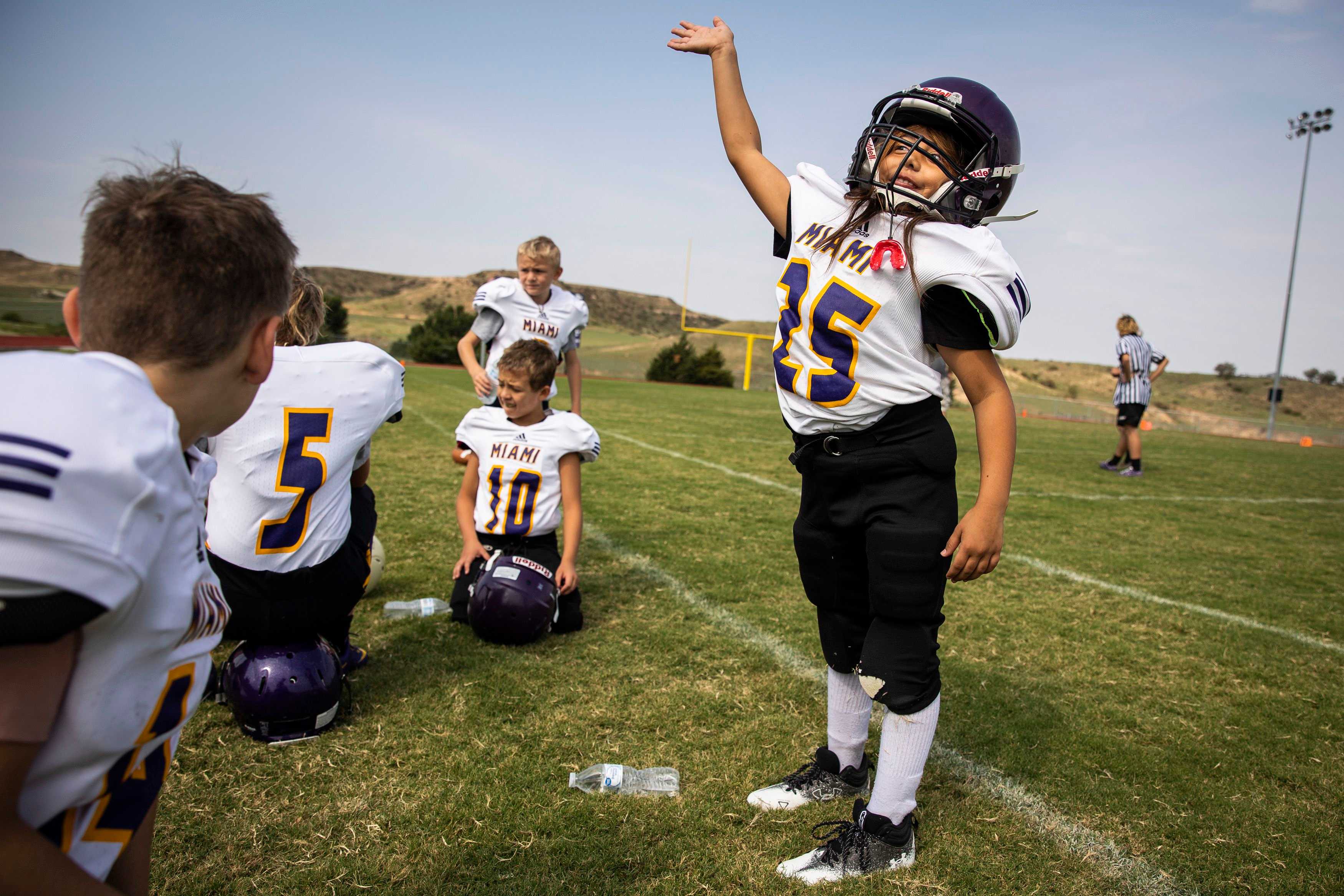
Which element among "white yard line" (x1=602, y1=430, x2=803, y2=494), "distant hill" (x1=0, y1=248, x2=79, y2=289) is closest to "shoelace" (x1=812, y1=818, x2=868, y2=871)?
"white yard line" (x1=602, y1=430, x2=803, y2=494)

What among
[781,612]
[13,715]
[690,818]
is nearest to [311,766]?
[690,818]

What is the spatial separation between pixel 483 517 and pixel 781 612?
Answer: 5.16 feet

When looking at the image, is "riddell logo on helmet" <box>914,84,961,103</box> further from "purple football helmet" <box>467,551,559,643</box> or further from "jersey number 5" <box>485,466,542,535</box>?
"jersey number 5" <box>485,466,542,535</box>

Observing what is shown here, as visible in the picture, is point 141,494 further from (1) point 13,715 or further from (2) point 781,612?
(2) point 781,612

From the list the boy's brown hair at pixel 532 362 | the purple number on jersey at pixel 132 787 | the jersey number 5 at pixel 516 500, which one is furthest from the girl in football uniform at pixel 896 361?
the jersey number 5 at pixel 516 500

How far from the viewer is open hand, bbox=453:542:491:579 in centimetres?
370

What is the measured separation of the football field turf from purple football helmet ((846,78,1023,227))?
1.73m

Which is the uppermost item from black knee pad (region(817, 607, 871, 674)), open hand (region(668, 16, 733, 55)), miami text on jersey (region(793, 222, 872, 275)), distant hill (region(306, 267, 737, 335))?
distant hill (region(306, 267, 737, 335))

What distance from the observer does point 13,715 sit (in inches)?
27.9

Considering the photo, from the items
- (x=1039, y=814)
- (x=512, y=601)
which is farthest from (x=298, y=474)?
(x=1039, y=814)

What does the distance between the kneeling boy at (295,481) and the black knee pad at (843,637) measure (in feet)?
5.44

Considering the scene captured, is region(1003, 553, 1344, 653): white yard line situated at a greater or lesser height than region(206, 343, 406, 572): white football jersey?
lesser

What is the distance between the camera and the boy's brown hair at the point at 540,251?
198 inches

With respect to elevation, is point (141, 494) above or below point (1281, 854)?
above
